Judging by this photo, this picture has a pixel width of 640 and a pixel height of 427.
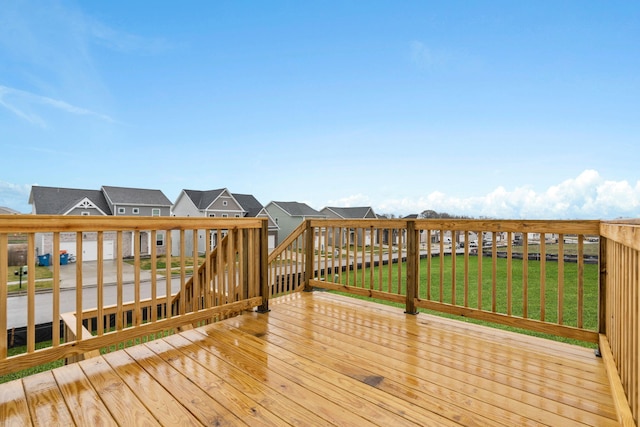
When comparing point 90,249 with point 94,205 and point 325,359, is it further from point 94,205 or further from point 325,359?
point 325,359

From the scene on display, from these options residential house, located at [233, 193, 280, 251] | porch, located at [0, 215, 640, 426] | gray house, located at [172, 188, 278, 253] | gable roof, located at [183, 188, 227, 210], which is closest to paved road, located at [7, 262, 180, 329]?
gray house, located at [172, 188, 278, 253]

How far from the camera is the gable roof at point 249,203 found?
21.9 metres

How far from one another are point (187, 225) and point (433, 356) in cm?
204

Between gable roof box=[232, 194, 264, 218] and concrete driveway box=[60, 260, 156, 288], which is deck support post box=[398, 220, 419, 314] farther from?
gable roof box=[232, 194, 264, 218]

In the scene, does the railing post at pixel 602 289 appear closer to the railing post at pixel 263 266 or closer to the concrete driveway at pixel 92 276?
the railing post at pixel 263 266

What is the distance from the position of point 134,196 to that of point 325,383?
19751 mm

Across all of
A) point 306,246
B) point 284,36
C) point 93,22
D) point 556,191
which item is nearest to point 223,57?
point 284,36

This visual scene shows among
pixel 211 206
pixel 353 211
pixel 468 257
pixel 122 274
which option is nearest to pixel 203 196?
pixel 211 206

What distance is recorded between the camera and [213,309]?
9.05ft

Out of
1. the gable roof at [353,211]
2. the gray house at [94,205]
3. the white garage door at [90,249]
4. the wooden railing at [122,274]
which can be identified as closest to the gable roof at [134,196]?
the gray house at [94,205]

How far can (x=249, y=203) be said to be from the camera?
23.0 metres

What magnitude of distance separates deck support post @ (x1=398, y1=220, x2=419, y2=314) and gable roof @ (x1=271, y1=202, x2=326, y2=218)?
18822mm

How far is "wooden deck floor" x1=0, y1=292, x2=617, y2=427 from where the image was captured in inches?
58.5

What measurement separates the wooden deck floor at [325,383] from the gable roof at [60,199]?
1791 centimetres
